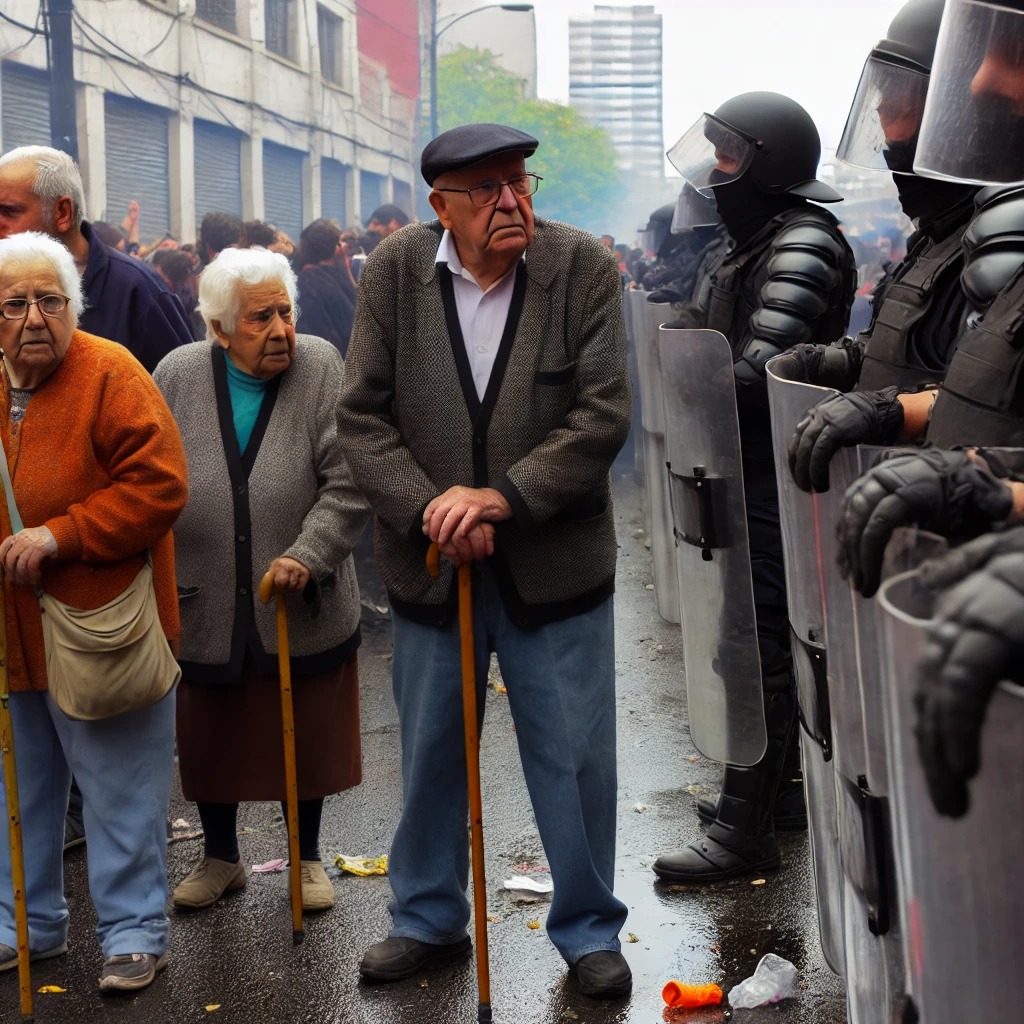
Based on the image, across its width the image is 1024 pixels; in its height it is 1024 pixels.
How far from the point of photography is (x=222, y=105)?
102ft

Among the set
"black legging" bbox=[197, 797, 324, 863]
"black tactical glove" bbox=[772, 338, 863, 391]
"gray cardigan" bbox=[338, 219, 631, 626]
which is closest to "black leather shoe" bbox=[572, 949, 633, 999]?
"gray cardigan" bbox=[338, 219, 631, 626]

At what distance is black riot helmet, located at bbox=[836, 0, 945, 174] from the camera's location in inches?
146

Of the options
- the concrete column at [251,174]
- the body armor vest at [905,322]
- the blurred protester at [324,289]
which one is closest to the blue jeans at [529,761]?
the body armor vest at [905,322]

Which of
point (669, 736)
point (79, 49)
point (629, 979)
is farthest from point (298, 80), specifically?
point (629, 979)

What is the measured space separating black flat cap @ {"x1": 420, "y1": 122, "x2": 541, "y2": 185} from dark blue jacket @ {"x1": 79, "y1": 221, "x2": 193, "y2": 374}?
62.2 inches

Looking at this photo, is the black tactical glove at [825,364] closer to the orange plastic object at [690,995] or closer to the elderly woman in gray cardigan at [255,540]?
the elderly woman in gray cardigan at [255,540]

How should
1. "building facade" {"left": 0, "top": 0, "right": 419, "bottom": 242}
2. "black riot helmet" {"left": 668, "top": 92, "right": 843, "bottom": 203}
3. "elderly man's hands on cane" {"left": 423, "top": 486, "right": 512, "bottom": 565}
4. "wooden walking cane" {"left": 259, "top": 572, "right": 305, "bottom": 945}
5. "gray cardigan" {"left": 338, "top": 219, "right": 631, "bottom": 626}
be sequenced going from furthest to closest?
"building facade" {"left": 0, "top": 0, "right": 419, "bottom": 242} → "black riot helmet" {"left": 668, "top": 92, "right": 843, "bottom": 203} → "wooden walking cane" {"left": 259, "top": 572, "right": 305, "bottom": 945} → "gray cardigan" {"left": 338, "top": 219, "right": 631, "bottom": 626} → "elderly man's hands on cane" {"left": 423, "top": 486, "right": 512, "bottom": 565}

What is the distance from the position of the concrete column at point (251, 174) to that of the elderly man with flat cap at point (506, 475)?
2990cm

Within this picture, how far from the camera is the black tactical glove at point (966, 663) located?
1.27m

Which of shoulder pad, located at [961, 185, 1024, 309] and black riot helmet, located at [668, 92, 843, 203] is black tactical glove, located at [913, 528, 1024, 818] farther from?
black riot helmet, located at [668, 92, 843, 203]

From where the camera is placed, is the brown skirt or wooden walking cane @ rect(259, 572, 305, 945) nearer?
wooden walking cane @ rect(259, 572, 305, 945)

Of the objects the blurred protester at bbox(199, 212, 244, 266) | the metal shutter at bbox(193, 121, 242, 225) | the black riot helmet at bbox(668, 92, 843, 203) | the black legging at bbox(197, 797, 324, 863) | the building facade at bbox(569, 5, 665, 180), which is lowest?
the black legging at bbox(197, 797, 324, 863)

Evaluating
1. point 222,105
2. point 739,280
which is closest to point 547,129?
point 222,105

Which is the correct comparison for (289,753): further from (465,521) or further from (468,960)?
(465,521)
